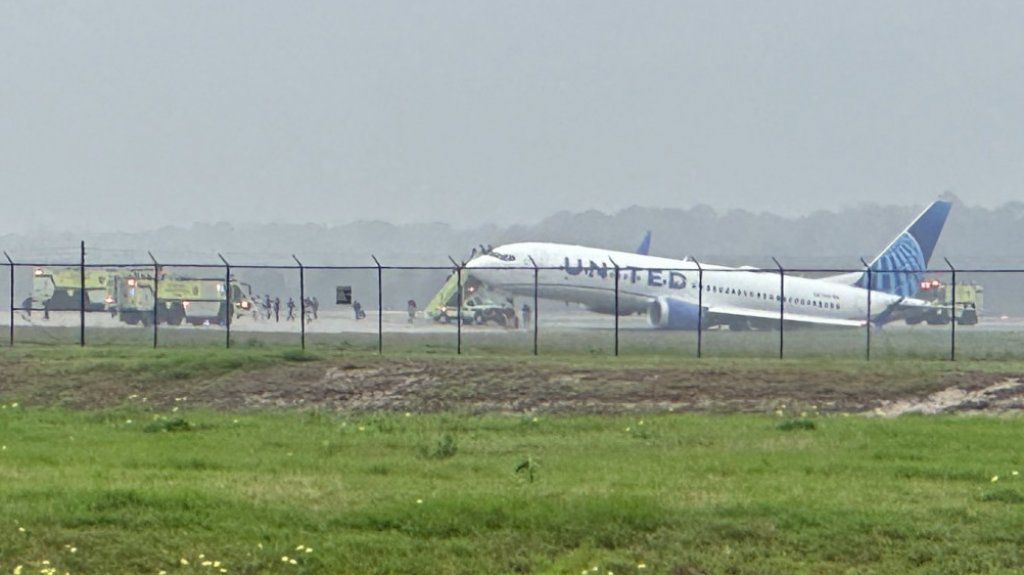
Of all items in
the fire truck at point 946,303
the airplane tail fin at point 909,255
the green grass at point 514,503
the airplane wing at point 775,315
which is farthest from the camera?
the airplane tail fin at point 909,255

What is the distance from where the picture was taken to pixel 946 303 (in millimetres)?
63438

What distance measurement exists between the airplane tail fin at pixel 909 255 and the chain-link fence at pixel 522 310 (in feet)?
0.53

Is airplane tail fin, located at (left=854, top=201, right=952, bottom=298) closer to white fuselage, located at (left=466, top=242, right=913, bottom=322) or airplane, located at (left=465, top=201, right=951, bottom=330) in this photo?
airplane, located at (left=465, top=201, right=951, bottom=330)

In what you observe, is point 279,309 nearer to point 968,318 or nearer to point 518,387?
point 968,318

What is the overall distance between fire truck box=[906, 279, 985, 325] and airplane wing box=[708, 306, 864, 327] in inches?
115

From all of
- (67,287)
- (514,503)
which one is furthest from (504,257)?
(514,503)

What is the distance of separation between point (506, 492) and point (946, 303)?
2058 inches

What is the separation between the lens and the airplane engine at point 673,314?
5109 centimetres

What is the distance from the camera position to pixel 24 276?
68125 millimetres

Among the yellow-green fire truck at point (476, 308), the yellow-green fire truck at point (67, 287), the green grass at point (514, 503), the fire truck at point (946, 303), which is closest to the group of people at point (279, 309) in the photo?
the yellow-green fire truck at point (476, 308)

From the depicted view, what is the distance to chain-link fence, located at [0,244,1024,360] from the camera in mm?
37250

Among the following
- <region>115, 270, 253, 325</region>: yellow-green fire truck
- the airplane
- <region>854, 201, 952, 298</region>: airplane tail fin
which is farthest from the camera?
<region>854, 201, 952, 298</region>: airplane tail fin

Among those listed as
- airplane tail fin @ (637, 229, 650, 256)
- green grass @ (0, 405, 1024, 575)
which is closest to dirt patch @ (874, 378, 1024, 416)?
green grass @ (0, 405, 1024, 575)

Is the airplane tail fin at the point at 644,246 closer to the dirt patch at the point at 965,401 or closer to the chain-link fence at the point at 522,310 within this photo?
the chain-link fence at the point at 522,310
